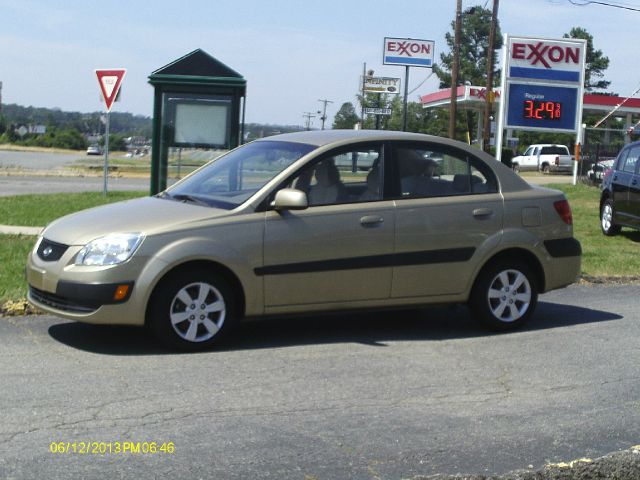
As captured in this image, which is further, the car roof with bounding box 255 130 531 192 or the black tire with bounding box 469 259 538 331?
the black tire with bounding box 469 259 538 331

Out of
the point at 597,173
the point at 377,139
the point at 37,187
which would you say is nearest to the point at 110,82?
the point at 37,187

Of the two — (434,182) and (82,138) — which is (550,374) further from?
(82,138)

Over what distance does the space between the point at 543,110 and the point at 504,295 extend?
20.4m

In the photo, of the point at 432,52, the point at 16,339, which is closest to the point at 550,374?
the point at 16,339

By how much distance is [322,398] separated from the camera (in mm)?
6148

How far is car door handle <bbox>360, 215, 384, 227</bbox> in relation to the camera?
7.69 metres

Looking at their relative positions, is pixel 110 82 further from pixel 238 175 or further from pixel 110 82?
pixel 238 175

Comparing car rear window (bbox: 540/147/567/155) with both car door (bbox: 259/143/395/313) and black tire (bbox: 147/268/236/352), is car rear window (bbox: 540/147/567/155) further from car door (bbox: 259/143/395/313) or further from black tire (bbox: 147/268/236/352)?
black tire (bbox: 147/268/236/352)

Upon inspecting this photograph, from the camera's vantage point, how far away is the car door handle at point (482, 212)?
26.8 ft

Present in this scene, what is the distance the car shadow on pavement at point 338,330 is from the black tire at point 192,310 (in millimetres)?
147

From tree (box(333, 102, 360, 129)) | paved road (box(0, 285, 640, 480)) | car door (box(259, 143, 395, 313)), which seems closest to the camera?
paved road (box(0, 285, 640, 480))

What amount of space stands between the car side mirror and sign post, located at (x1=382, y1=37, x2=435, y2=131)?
41.7 m

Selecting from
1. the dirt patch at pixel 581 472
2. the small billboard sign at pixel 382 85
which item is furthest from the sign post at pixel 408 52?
the dirt patch at pixel 581 472

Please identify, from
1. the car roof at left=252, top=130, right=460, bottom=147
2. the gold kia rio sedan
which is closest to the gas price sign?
the gold kia rio sedan
